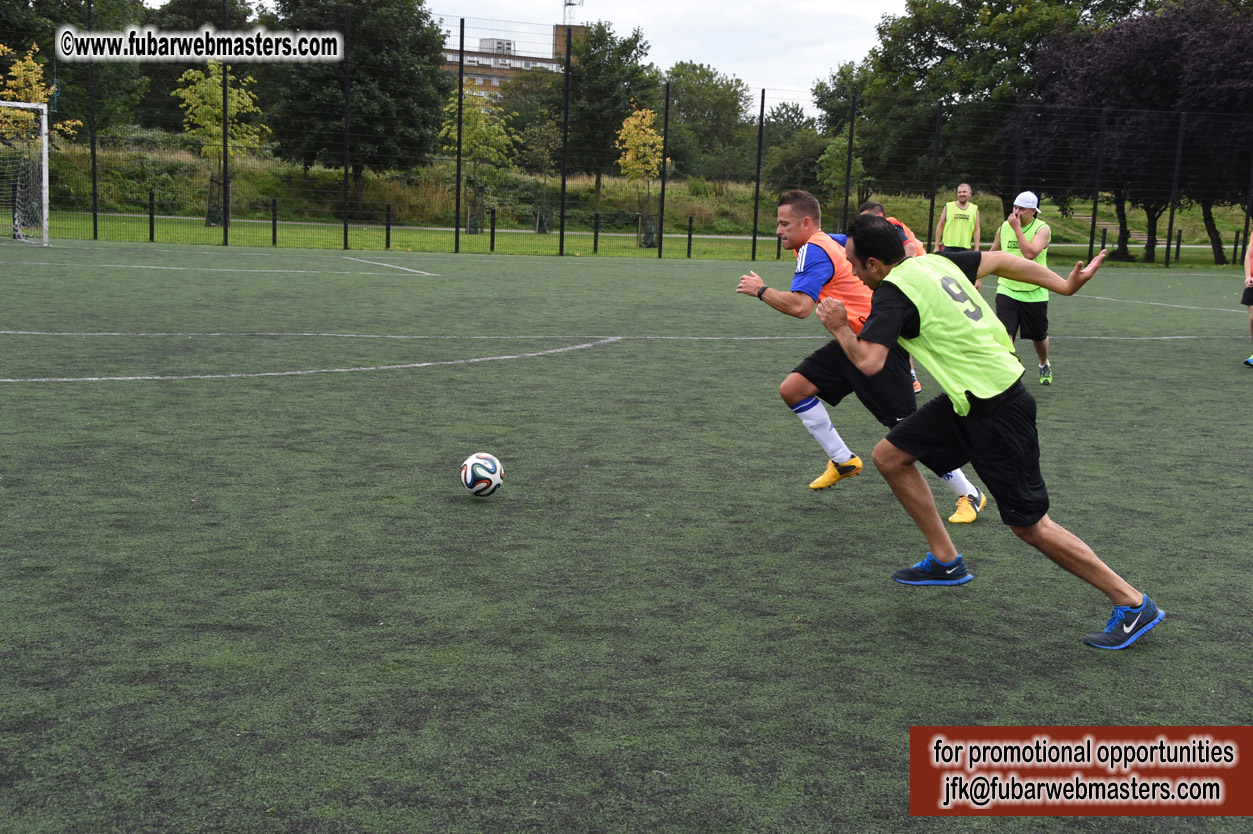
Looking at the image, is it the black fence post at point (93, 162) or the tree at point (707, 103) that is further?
the tree at point (707, 103)

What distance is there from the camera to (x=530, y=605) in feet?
13.9

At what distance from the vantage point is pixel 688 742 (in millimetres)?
3146

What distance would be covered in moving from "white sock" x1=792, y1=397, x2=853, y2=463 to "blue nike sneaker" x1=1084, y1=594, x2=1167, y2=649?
2.38m

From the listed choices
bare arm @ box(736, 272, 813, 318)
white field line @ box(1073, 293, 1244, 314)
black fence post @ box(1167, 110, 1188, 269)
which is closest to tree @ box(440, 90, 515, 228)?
white field line @ box(1073, 293, 1244, 314)

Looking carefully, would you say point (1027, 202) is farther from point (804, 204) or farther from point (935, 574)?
point (935, 574)

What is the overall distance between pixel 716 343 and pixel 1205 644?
8646 mm

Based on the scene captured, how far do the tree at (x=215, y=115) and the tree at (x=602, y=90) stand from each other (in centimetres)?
1053

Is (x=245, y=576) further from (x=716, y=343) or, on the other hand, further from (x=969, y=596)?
(x=716, y=343)

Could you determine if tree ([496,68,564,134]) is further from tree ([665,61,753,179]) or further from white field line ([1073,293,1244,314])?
white field line ([1073,293,1244,314])

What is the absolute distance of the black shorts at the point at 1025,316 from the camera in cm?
1030

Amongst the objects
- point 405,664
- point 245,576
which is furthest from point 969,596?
point 245,576

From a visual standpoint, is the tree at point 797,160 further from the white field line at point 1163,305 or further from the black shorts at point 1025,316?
the black shorts at point 1025,316

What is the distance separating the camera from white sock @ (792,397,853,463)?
6.30 m

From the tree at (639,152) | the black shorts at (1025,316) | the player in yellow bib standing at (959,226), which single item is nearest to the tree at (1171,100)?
the tree at (639,152)
